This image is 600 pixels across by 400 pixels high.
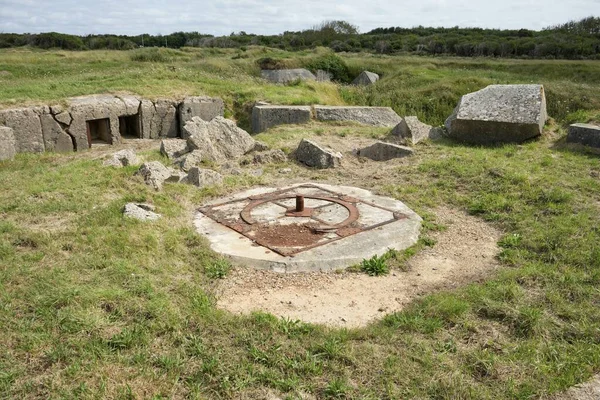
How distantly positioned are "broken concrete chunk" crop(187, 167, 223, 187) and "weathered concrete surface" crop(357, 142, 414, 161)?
107 inches

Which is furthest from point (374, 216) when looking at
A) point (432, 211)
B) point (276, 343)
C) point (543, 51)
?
point (543, 51)

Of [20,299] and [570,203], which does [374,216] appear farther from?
[20,299]

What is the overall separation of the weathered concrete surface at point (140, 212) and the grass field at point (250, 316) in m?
0.10

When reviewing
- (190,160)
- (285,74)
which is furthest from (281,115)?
(285,74)

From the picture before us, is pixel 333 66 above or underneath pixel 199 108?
above

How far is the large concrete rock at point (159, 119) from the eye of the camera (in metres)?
10.9

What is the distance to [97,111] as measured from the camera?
9.99 meters

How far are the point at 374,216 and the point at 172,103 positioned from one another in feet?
23.2

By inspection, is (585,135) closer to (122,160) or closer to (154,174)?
(154,174)

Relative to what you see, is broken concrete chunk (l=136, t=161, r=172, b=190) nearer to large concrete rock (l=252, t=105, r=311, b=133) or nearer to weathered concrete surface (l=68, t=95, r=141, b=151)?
weathered concrete surface (l=68, t=95, r=141, b=151)

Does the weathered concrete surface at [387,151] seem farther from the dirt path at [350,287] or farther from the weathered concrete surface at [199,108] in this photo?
the weathered concrete surface at [199,108]

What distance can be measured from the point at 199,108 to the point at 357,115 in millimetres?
3485

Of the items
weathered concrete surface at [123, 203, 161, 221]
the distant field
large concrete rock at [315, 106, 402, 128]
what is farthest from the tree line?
weathered concrete surface at [123, 203, 161, 221]

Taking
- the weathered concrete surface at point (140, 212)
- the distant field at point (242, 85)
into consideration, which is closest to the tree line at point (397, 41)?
the distant field at point (242, 85)
